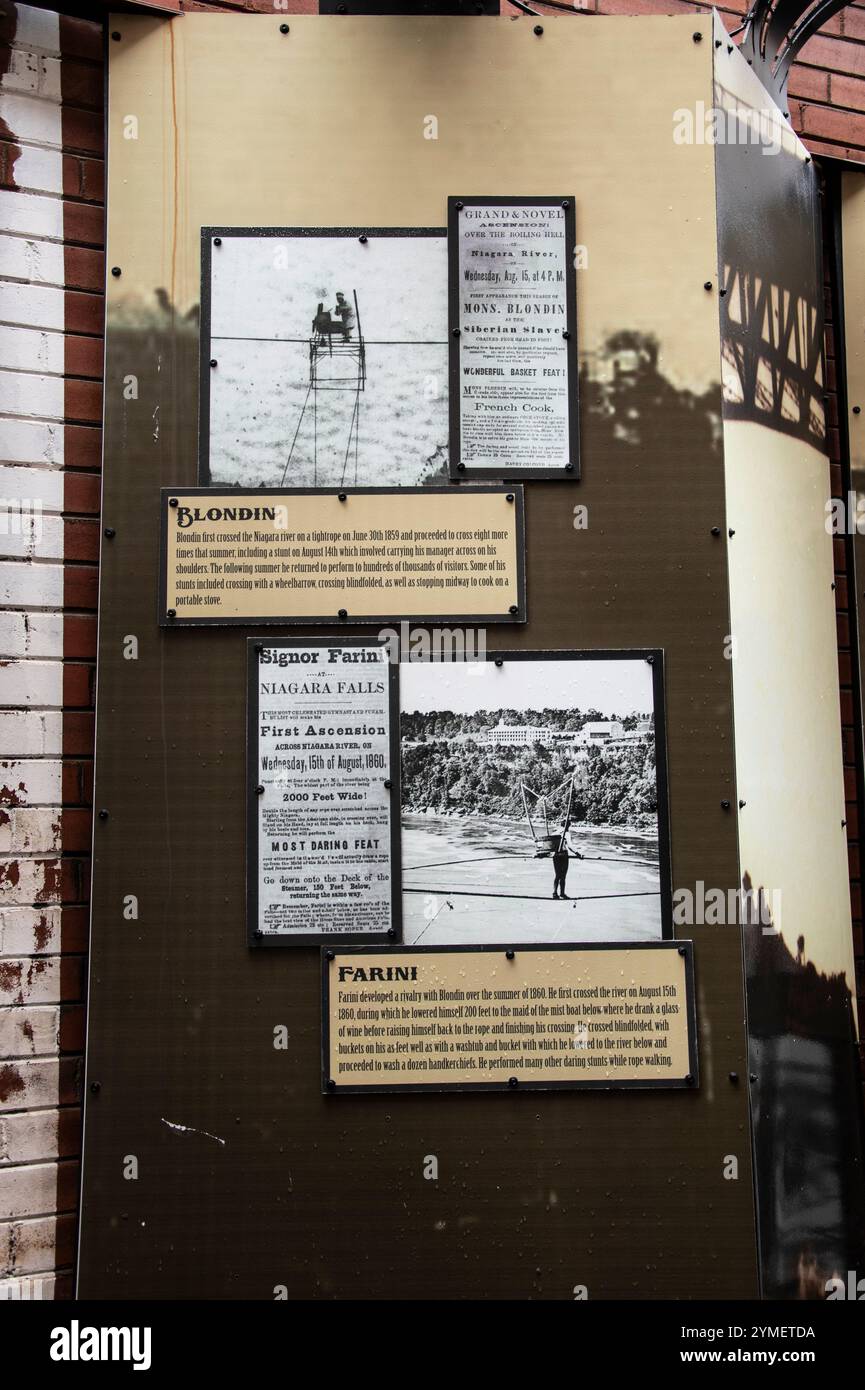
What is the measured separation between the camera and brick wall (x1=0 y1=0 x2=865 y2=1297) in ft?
7.50

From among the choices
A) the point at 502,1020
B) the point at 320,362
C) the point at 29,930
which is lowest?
the point at 502,1020

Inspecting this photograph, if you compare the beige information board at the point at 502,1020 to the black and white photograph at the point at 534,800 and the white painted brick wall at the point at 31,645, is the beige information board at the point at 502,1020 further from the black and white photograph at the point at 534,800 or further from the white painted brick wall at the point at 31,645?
the white painted brick wall at the point at 31,645

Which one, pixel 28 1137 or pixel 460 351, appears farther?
pixel 460 351

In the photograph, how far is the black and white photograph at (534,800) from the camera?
231cm

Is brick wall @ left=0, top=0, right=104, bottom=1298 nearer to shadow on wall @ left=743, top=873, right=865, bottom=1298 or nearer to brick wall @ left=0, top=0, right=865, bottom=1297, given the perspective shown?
brick wall @ left=0, top=0, right=865, bottom=1297

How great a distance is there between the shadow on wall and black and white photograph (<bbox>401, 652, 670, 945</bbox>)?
0.31 metres

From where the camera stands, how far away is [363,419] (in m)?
2.38

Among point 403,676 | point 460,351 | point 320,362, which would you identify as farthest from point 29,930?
point 460,351

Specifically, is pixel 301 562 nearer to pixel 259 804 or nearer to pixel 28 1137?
pixel 259 804

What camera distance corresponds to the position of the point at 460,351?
2.40 meters

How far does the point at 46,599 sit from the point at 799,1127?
209cm

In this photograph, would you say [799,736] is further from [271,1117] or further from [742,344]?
[271,1117]

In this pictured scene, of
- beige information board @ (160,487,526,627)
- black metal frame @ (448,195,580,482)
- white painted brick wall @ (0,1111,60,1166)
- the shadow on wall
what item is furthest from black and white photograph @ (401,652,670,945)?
white painted brick wall @ (0,1111,60,1166)

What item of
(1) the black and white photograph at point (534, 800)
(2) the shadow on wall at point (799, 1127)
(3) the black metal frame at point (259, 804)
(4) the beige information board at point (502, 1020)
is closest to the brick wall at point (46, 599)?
(3) the black metal frame at point (259, 804)
